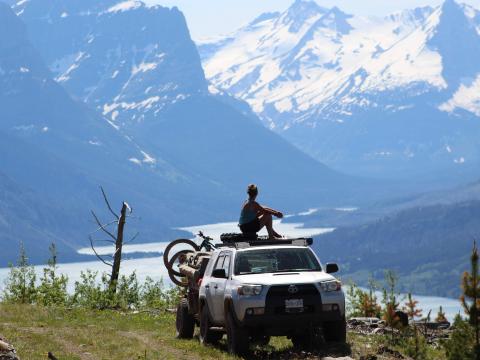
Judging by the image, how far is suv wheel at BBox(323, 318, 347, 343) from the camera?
22.9 meters

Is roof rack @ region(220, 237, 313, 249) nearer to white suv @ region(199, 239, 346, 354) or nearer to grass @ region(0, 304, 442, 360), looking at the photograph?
white suv @ region(199, 239, 346, 354)

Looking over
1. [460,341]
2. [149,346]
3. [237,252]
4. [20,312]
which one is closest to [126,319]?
[20,312]

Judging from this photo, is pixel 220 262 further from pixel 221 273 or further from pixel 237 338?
pixel 237 338

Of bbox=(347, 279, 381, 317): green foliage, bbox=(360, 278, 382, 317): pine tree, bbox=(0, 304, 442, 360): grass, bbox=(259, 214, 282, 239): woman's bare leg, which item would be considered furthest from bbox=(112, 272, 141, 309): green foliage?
bbox=(259, 214, 282, 239): woman's bare leg

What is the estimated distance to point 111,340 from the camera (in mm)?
26469

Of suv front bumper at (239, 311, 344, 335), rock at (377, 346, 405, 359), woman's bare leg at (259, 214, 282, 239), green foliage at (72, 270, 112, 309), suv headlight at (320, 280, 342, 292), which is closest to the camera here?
suv front bumper at (239, 311, 344, 335)

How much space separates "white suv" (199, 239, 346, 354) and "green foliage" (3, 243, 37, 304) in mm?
17993

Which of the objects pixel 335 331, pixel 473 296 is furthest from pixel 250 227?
pixel 473 296

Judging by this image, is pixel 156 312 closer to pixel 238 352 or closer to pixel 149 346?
pixel 149 346

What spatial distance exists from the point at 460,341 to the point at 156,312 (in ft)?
69.7

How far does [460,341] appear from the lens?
17.5 metres

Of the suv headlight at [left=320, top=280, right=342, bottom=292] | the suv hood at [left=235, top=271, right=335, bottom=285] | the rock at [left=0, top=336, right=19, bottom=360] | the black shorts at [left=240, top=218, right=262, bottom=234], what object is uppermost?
the black shorts at [left=240, top=218, right=262, bottom=234]

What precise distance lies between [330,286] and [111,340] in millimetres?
6894

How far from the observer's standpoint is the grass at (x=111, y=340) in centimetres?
2289
